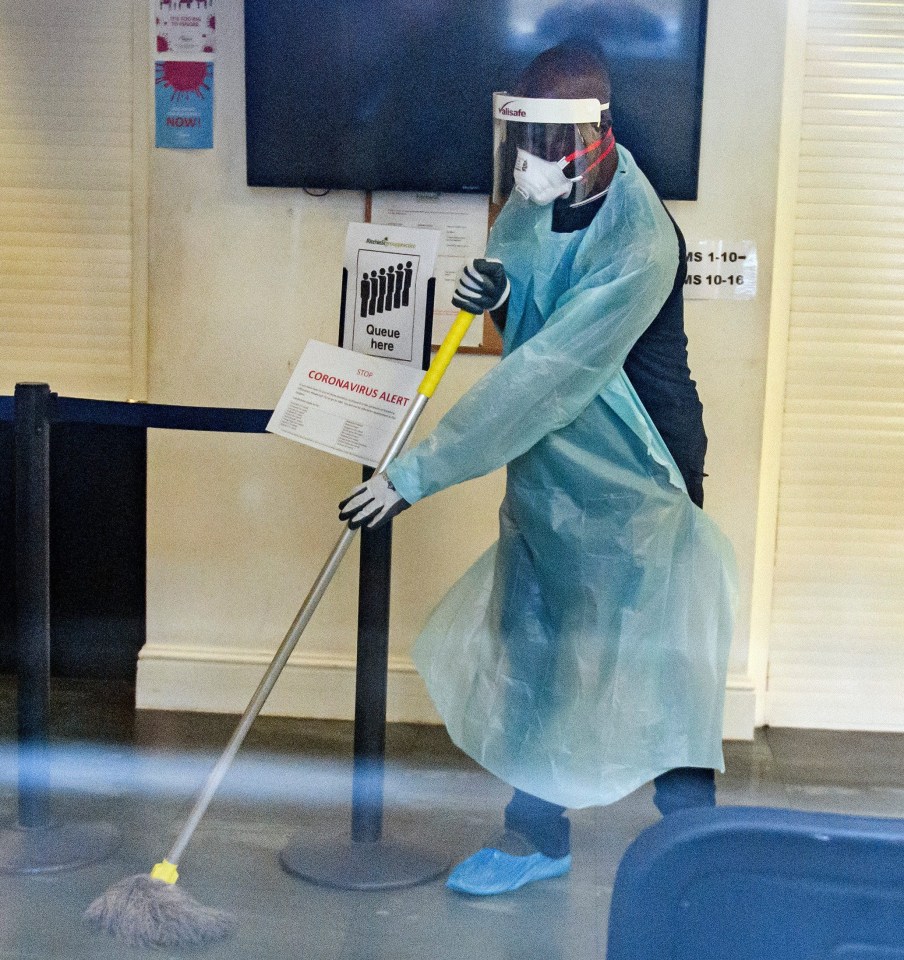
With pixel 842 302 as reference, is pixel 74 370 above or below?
below

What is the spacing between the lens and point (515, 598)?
2090 mm

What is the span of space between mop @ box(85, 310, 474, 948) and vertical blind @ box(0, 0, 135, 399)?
3.30 feet

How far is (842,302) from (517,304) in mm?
1005

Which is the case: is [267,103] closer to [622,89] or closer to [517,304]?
[622,89]

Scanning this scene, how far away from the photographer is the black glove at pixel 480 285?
199cm

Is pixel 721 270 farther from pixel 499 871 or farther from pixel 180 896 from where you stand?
pixel 180 896

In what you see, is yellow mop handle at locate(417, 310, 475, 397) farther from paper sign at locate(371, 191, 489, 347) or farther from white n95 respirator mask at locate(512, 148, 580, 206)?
paper sign at locate(371, 191, 489, 347)

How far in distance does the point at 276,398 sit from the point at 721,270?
3.13 feet

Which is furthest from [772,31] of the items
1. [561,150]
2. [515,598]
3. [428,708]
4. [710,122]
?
[428,708]

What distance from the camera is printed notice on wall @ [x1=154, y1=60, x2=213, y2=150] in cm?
270

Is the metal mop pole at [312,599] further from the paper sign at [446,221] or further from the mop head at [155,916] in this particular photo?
the paper sign at [446,221]

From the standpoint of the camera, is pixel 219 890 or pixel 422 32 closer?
pixel 219 890

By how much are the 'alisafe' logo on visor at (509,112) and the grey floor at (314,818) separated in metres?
1.02

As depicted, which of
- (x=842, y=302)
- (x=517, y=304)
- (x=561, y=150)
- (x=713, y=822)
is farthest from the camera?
(x=842, y=302)
